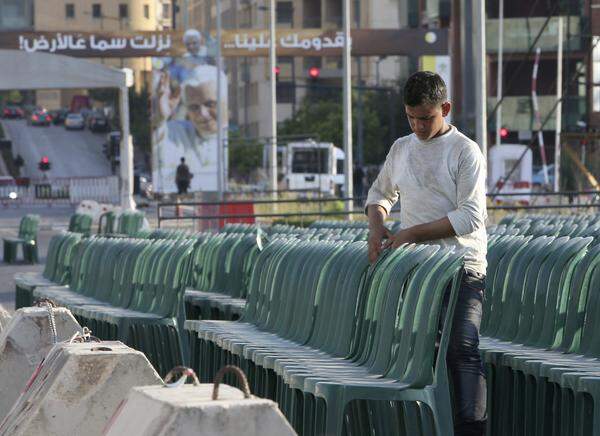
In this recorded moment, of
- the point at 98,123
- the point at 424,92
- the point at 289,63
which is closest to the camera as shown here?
the point at 424,92

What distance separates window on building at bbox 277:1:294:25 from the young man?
4517 inches

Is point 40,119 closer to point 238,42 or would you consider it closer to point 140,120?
point 140,120

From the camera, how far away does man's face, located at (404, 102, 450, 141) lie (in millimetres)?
8398

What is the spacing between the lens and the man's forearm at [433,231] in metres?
8.45

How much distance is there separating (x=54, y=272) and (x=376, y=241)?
10.6m

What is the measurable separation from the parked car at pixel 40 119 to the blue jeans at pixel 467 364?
12931 centimetres

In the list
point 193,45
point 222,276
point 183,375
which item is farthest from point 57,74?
point 183,375

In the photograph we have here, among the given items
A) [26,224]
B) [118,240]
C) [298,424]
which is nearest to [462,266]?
[298,424]

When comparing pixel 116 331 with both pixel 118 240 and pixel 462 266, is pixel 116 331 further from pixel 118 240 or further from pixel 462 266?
pixel 462 266

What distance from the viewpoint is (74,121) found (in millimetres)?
133500

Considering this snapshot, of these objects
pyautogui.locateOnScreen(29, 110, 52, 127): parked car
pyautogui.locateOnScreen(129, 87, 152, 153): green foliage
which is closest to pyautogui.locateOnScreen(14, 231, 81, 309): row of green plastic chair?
pyautogui.locateOnScreen(129, 87, 152, 153): green foliage

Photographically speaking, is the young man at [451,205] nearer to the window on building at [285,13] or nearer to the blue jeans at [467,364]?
the blue jeans at [467,364]

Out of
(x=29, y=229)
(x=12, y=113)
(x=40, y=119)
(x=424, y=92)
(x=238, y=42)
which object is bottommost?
(x=29, y=229)

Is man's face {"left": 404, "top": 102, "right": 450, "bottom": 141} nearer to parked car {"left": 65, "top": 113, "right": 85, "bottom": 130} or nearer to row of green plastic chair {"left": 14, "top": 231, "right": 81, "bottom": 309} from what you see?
row of green plastic chair {"left": 14, "top": 231, "right": 81, "bottom": 309}
